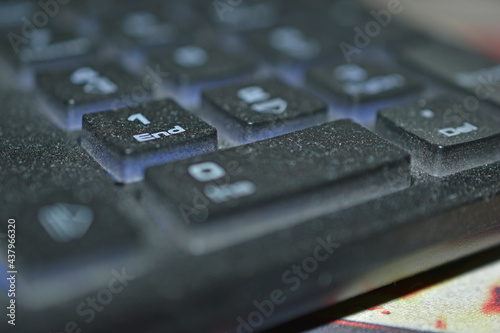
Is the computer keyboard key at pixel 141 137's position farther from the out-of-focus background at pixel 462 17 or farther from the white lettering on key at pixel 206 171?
the out-of-focus background at pixel 462 17

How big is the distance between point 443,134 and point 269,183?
11 centimetres

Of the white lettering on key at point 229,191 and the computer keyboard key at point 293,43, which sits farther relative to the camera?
the computer keyboard key at point 293,43

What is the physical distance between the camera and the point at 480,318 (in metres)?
0.28

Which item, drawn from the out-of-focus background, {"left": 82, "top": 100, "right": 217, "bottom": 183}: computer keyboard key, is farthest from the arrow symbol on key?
the out-of-focus background

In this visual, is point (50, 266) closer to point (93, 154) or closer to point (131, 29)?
point (93, 154)

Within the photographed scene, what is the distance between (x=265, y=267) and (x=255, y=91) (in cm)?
16

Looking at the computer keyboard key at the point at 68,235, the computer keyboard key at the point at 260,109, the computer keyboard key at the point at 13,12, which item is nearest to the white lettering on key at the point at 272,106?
the computer keyboard key at the point at 260,109

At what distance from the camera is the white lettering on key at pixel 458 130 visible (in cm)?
32

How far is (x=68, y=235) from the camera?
0.23 metres

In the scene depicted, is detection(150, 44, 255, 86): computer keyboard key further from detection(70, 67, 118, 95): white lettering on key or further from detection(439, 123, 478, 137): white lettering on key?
detection(439, 123, 478, 137): white lettering on key

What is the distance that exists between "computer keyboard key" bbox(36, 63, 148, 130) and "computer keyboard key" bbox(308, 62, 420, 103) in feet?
0.40

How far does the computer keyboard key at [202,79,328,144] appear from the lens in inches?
13.0

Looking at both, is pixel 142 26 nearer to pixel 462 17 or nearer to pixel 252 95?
pixel 252 95

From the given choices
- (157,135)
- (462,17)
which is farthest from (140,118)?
(462,17)
